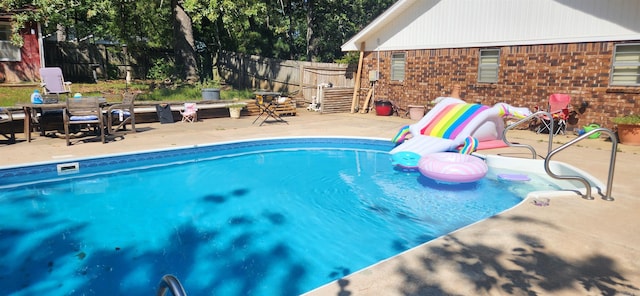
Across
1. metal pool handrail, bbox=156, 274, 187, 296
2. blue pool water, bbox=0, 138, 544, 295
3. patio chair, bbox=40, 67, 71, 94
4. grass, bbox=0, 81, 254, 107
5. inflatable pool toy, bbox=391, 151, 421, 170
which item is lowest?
blue pool water, bbox=0, 138, 544, 295

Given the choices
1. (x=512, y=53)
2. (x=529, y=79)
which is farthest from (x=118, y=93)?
(x=529, y=79)

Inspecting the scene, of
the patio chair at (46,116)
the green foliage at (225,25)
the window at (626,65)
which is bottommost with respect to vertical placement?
the patio chair at (46,116)

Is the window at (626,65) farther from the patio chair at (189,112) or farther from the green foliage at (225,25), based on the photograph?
the patio chair at (189,112)

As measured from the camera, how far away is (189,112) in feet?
43.2

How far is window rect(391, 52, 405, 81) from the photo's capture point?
15.4 metres

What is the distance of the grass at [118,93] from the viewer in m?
14.2

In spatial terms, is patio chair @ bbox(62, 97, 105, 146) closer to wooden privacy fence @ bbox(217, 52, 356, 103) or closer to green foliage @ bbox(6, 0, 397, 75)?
green foliage @ bbox(6, 0, 397, 75)

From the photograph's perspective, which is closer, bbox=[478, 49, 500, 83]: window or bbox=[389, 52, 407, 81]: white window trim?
bbox=[478, 49, 500, 83]: window

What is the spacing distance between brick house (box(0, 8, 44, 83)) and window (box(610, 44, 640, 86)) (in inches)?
835

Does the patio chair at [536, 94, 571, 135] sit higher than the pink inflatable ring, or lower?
higher

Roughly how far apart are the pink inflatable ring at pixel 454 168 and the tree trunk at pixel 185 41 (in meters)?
13.4

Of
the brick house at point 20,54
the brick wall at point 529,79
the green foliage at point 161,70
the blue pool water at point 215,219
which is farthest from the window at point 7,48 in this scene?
the brick wall at point 529,79

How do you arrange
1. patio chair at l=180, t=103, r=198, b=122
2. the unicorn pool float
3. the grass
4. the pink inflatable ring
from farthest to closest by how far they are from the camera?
the grass → patio chair at l=180, t=103, r=198, b=122 → the unicorn pool float → the pink inflatable ring

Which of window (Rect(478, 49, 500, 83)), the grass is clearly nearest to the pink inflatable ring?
window (Rect(478, 49, 500, 83))
